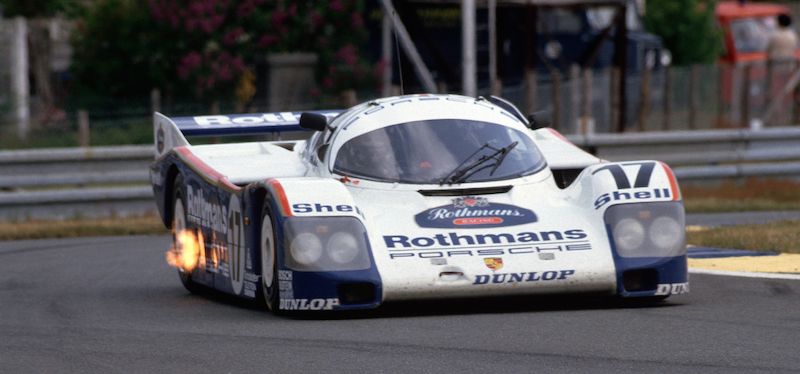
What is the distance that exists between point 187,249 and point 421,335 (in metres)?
3.71

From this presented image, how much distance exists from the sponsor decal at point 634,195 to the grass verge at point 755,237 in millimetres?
2922

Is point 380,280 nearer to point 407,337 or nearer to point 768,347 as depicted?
point 407,337

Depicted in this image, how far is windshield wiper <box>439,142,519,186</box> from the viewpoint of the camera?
9570 mm

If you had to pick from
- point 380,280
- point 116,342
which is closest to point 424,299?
point 380,280

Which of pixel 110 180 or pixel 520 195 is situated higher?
pixel 520 195

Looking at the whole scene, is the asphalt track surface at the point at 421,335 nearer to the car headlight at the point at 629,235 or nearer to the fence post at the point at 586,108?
the car headlight at the point at 629,235

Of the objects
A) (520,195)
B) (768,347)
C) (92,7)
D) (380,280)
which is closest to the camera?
(768,347)

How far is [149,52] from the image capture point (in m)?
28.8

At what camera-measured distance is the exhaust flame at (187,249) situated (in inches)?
433

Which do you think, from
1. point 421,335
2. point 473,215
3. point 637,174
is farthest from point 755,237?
point 421,335

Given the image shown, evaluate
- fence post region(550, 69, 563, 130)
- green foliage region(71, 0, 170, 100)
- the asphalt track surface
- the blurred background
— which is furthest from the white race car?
green foliage region(71, 0, 170, 100)

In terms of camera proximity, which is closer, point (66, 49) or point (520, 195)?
point (520, 195)

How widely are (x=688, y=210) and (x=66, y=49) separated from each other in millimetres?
18219

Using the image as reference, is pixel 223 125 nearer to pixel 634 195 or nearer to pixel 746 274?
pixel 746 274
